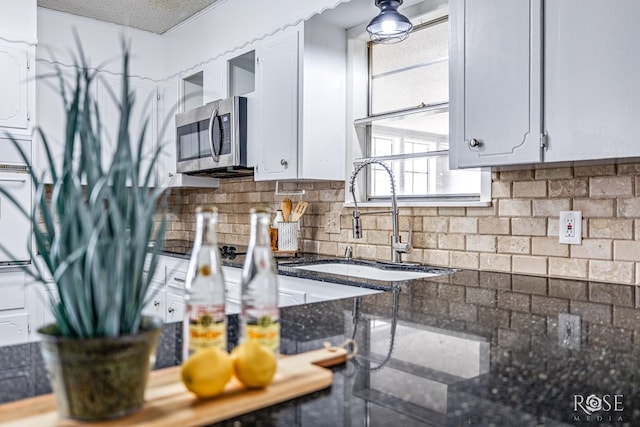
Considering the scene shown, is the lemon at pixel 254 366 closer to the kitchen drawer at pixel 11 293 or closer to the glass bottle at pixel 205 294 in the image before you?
the glass bottle at pixel 205 294

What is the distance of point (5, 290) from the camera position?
331 cm

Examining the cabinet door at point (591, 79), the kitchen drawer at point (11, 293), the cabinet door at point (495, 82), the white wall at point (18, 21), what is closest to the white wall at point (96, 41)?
the white wall at point (18, 21)

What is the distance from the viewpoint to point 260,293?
82 centimetres

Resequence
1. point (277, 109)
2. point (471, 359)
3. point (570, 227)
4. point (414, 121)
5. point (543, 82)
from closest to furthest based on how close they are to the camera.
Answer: point (471, 359) < point (543, 82) < point (570, 227) < point (414, 121) < point (277, 109)

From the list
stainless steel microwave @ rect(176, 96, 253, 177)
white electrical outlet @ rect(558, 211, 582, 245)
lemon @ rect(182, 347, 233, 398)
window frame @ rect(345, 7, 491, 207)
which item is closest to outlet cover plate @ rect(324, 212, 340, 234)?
window frame @ rect(345, 7, 491, 207)

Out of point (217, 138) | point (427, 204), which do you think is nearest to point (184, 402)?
point (427, 204)

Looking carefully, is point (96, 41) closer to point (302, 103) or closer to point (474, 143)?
point (302, 103)

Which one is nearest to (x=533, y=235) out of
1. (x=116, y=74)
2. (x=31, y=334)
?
(x=31, y=334)

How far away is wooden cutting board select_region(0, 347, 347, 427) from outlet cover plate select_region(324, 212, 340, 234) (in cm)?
227

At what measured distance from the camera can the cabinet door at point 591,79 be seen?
1.61 m

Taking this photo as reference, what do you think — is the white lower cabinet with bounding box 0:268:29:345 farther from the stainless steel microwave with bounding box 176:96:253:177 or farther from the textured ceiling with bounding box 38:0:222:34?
the textured ceiling with bounding box 38:0:222:34

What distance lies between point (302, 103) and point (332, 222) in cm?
71

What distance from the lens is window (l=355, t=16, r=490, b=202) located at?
2686mm

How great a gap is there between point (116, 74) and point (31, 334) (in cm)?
194
